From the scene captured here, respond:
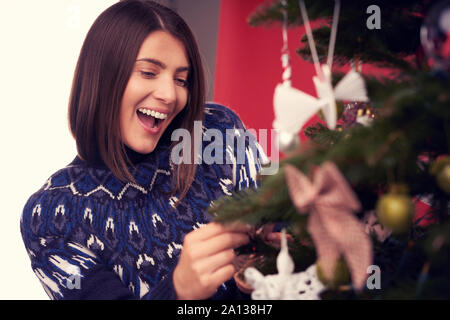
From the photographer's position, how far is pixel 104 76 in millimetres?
950

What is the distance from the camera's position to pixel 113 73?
94 centimetres

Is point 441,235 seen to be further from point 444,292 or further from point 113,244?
point 113,244

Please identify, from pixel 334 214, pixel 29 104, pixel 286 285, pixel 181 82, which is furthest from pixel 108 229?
pixel 29 104

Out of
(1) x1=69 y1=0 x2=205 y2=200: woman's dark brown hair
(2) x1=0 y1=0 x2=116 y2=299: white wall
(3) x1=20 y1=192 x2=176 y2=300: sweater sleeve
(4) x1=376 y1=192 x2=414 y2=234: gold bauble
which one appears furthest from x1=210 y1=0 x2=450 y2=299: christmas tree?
(2) x1=0 y1=0 x2=116 y2=299: white wall

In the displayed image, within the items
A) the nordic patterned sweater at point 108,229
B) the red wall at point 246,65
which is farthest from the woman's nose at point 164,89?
the red wall at point 246,65

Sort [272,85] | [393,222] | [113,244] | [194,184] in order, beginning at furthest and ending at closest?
1. [272,85]
2. [194,184]
3. [113,244]
4. [393,222]

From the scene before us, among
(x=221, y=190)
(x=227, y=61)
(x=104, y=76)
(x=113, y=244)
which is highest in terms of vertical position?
(x=227, y=61)

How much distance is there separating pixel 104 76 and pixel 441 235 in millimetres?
849

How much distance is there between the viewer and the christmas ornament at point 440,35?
33cm

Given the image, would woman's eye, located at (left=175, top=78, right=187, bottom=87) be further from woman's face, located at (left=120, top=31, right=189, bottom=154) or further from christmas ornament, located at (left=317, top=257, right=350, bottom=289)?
christmas ornament, located at (left=317, top=257, right=350, bottom=289)

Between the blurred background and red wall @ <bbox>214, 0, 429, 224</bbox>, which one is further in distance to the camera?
red wall @ <bbox>214, 0, 429, 224</bbox>

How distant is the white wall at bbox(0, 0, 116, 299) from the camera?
61.7 inches

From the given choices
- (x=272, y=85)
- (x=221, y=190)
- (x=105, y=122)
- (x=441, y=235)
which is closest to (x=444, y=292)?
(x=441, y=235)

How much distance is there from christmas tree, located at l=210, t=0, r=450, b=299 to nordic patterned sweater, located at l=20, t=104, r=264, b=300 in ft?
1.43
